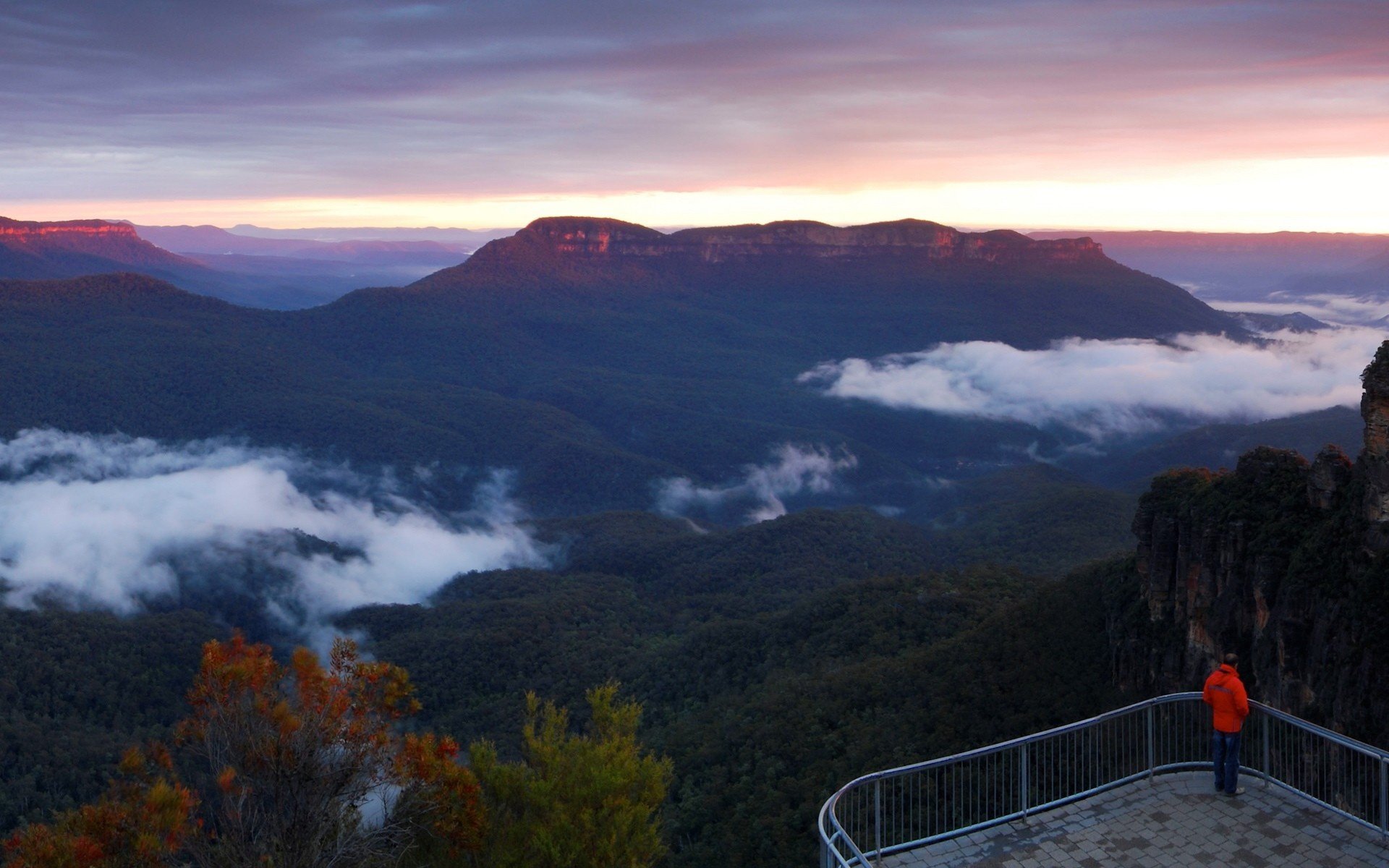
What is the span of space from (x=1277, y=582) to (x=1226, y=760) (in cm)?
1726

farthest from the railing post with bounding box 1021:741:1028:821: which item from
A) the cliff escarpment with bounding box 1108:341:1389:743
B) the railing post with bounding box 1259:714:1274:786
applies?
the cliff escarpment with bounding box 1108:341:1389:743

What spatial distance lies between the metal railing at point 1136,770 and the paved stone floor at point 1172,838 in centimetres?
20

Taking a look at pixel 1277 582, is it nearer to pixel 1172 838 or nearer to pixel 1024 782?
pixel 1172 838

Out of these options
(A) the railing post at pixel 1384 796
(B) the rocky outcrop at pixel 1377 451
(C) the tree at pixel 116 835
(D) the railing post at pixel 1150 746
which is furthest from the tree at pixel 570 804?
(B) the rocky outcrop at pixel 1377 451

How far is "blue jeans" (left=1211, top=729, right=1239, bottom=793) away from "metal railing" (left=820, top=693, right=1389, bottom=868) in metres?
0.50

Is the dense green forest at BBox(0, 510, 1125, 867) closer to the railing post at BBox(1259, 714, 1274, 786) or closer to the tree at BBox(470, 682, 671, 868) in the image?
the tree at BBox(470, 682, 671, 868)

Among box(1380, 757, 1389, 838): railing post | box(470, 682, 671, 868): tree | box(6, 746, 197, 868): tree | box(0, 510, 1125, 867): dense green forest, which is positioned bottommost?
box(0, 510, 1125, 867): dense green forest

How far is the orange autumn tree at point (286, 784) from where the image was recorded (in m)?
14.9

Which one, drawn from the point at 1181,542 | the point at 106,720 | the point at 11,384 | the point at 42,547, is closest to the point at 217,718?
the point at 1181,542

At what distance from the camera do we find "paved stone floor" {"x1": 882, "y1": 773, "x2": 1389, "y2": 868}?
14.2 metres

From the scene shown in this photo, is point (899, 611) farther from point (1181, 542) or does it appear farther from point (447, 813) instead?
point (447, 813)

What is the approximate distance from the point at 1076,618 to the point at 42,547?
116318 millimetres

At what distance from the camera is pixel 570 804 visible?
19.1 metres

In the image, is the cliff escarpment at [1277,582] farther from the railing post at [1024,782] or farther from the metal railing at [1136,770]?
the railing post at [1024,782]
